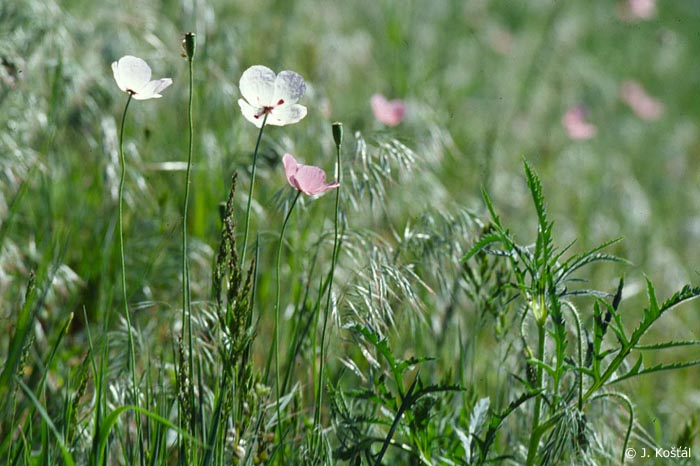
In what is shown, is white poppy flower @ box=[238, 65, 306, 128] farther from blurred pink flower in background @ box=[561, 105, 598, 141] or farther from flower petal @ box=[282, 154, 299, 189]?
blurred pink flower in background @ box=[561, 105, 598, 141]

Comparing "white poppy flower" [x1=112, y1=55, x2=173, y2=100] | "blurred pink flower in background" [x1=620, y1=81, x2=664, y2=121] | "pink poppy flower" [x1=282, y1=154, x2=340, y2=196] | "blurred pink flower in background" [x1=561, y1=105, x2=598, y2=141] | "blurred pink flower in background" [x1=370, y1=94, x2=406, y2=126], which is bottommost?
"pink poppy flower" [x1=282, y1=154, x2=340, y2=196]

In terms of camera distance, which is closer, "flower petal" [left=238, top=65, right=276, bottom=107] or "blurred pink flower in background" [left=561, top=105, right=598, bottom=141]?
"flower petal" [left=238, top=65, right=276, bottom=107]

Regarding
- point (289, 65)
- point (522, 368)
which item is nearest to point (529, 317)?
point (522, 368)

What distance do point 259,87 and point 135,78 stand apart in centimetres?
18

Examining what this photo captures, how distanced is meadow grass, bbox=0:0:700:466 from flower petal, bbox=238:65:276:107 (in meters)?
0.11

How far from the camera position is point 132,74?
121 cm

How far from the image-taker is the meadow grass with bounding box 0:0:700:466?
1230mm

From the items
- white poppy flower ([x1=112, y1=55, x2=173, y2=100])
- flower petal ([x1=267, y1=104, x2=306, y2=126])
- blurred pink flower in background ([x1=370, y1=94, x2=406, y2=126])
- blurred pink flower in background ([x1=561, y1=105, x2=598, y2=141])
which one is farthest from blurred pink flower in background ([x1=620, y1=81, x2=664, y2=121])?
white poppy flower ([x1=112, y1=55, x2=173, y2=100])

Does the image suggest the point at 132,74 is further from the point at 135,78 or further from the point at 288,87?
the point at 288,87

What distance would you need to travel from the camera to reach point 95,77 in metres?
2.20

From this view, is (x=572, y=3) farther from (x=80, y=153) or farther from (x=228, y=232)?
(x=228, y=232)

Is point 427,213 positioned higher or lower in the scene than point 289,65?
lower

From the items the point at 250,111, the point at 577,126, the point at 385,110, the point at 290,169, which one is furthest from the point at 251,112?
the point at 577,126

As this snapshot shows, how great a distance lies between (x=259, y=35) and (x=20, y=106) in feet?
5.41
